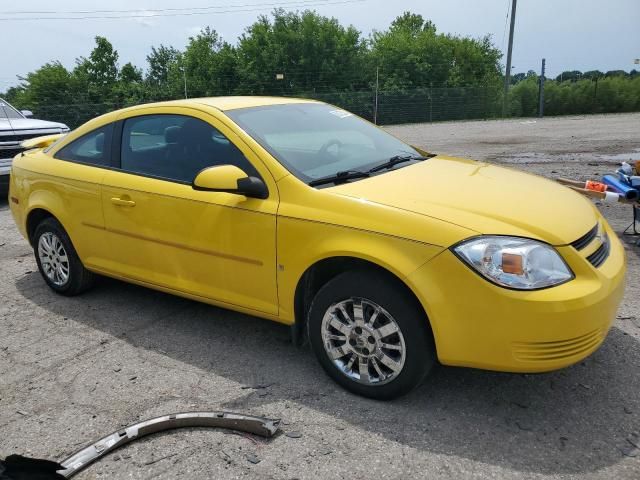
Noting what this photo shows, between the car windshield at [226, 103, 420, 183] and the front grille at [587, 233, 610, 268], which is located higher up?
the car windshield at [226, 103, 420, 183]

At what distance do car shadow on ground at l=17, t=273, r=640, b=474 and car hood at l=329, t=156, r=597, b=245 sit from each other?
0.90 m

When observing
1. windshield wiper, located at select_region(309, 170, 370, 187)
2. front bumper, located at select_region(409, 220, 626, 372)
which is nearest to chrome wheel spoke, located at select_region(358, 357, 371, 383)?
front bumper, located at select_region(409, 220, 626, 372)

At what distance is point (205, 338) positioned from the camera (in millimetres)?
3965

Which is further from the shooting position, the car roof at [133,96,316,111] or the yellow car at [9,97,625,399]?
the car roof at [133,96,316,111]

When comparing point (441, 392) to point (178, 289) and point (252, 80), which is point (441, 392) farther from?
point (252, 80)

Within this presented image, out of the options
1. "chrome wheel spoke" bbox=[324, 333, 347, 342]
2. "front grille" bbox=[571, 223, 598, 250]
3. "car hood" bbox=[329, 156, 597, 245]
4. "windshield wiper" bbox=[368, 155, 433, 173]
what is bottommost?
"chrome wheel spoke" bbox=[324, 333, 347, 342]

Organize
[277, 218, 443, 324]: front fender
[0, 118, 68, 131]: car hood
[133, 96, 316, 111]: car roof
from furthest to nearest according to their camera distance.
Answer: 1. [0, 118, 68, 131]: car hood
2. [133, 96, 316, 111]: car roof
3. [277, 218, 443, 324]: front fender

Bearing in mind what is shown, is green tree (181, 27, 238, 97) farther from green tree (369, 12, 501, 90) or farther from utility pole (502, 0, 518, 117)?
utility pole (502, 0, 518, 117)

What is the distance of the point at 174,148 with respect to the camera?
153 inches

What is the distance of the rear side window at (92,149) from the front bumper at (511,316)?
8.91 ft

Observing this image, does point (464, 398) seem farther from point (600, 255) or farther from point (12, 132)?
point (12, 132)

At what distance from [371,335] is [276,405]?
654mm

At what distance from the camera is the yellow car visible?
2.66 meters

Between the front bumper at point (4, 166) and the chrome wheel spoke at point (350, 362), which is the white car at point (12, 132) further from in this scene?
the chrome wheel spoke at point (350, 362)
